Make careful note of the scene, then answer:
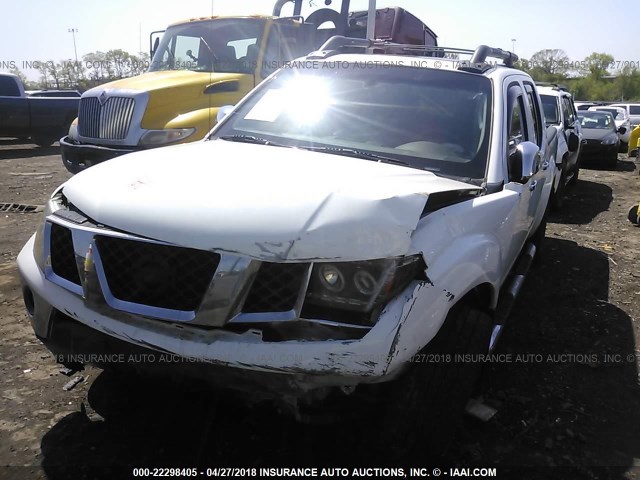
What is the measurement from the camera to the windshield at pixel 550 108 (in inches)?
367

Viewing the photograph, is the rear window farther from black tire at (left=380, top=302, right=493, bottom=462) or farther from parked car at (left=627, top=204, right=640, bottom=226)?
black tire at (left=380, top=302, right=493, bottom=462)

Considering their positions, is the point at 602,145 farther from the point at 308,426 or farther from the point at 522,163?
the point at 308,426

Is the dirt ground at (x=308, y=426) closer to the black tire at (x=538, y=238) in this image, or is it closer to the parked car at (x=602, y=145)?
the black tire at (x=538, y=238)

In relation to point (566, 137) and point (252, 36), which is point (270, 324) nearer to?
point (252, 36)

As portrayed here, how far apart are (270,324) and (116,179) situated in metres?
1.04

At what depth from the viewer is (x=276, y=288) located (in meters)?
1.99

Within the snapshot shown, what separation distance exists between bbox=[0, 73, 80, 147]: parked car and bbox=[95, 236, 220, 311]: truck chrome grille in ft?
42.2

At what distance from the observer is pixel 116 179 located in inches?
95.9

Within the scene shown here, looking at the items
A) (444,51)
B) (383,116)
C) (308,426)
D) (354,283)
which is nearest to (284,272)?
(354,283)

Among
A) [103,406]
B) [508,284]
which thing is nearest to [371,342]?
[103,406]

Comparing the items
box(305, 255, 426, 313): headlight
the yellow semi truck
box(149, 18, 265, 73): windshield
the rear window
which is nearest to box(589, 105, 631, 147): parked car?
the yellow semi truck

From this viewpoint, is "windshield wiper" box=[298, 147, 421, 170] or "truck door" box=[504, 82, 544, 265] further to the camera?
"truck door" box=[504, 82, 544, 265]

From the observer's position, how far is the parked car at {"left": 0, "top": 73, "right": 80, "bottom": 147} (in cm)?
1324

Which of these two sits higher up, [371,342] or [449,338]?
[371,342]
